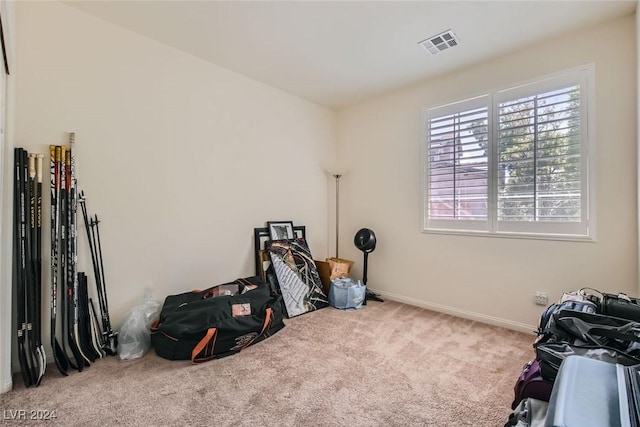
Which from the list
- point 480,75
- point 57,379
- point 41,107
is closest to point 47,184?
point 41,107

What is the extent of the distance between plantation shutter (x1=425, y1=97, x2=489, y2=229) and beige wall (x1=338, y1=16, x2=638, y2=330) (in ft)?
0.45

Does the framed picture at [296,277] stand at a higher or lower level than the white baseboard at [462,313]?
higher

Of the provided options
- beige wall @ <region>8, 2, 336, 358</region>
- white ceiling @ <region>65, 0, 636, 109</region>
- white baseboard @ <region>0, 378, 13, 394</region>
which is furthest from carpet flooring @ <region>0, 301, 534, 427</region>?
white ceiling @ <region>65, 0, 636, 109</region>

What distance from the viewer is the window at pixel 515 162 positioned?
2512 mm

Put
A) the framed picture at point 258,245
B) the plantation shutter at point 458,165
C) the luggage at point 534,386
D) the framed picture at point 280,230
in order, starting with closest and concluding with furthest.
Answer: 1. the luggage at point 534,386
2. the plantation shutter at point 458,165
3. the framed picture at point 258,245
4. the framed picture at point 280,230

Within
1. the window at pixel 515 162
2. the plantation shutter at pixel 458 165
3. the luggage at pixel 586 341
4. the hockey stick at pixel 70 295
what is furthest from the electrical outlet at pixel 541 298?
the hockey stick at pixel 70 295

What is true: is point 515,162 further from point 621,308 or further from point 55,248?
point 55,248

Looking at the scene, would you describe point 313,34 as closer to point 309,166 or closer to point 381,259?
point 309,166

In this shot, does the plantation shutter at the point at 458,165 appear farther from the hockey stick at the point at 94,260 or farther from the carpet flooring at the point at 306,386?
the hockey stick at the point at 94,260

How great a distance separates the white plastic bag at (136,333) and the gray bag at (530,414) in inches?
94.3

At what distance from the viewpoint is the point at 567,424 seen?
771 mm

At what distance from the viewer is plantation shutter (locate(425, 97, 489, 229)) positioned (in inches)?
120

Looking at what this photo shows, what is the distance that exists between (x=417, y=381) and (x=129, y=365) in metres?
2.02

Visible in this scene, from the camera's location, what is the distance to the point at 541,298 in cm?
268
